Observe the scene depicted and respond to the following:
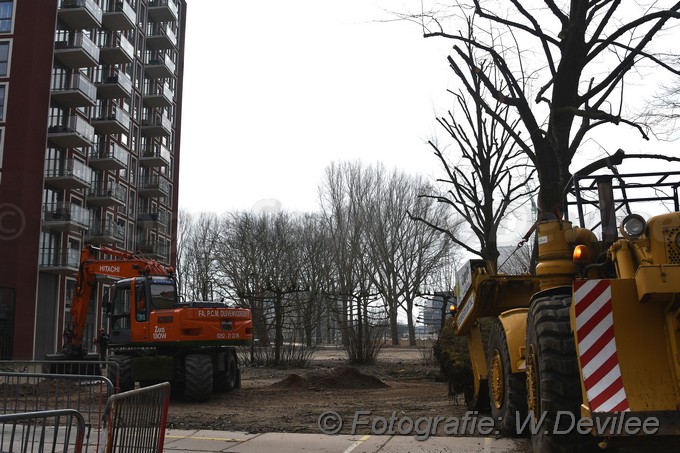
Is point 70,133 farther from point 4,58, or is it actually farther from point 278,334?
point 278,334

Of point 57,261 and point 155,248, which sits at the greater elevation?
point 155,248

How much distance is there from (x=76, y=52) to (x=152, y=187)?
15418 millimetres

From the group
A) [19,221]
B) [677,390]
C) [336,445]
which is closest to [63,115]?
[19,221]

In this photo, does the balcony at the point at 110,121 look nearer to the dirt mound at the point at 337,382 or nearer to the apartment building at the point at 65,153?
the apartment building at the point at 65,153

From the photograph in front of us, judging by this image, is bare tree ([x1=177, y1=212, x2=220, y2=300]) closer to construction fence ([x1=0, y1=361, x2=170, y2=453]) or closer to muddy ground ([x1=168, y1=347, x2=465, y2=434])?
muddy ground ([x1=168, y1=347, x2=465, y2=434])

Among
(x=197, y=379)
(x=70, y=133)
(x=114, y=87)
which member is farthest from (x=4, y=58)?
(x=197, y=379)

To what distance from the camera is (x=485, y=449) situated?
308 inches

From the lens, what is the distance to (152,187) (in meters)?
55.9

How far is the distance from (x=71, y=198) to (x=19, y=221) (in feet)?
18.7

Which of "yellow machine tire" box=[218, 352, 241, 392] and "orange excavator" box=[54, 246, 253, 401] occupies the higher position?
"orange excavator" box=[54, 246, 253, 401]

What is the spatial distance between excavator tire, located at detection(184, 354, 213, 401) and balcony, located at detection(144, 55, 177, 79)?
A: 4693 centimetres

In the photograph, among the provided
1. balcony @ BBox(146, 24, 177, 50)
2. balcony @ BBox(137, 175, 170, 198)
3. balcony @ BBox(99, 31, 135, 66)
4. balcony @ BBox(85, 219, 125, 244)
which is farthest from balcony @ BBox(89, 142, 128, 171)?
balcony @ BBox(146, 24, 177, 50)

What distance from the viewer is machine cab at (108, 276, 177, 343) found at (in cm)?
1563

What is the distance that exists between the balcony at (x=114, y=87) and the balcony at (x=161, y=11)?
1032cm
